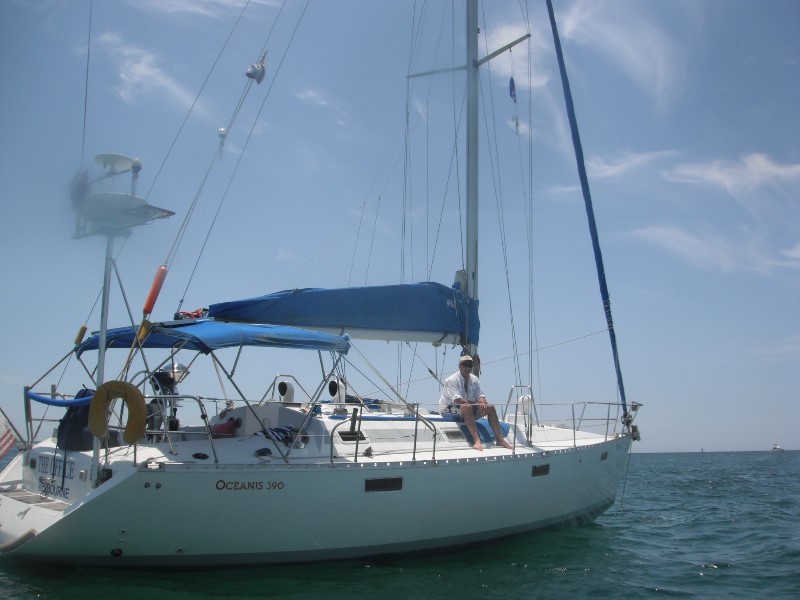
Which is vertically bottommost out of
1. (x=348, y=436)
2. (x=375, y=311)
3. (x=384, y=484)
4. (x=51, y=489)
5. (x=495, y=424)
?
(x=51, y=489)

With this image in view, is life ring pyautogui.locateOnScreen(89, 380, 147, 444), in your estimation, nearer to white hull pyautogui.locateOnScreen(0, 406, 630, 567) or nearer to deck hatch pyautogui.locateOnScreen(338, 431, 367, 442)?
white hull pyautogui.locateOnScreen(0, 406, 630, 567)

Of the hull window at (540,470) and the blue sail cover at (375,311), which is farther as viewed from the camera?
the blue sail cover at (375,311)

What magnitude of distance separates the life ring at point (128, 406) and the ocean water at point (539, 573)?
142cm

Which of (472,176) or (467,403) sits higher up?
(472,176)

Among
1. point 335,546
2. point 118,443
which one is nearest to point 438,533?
point 335,546

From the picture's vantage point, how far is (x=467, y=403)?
905 cm

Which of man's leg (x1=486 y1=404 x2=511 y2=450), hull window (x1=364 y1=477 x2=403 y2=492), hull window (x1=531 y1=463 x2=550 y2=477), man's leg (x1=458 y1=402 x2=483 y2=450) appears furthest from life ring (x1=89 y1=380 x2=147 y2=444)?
hull window (x1=531 y1=463 x2=550 y2=477)

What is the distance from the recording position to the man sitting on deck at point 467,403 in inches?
353

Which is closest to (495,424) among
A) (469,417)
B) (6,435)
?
(469,417)

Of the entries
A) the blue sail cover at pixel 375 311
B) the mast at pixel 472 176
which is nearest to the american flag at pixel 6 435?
the blue sail cover at pixel 375 311

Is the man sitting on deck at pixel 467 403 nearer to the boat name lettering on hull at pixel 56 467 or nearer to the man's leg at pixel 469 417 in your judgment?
the man's leg at pixel 469 417

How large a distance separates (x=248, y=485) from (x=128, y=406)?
1.41 m

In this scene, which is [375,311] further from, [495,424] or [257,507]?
[257,507]

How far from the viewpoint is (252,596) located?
232 inches
